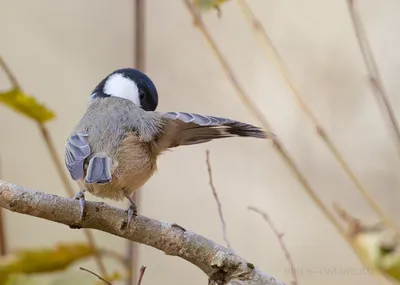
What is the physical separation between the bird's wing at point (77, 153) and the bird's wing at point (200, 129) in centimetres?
18

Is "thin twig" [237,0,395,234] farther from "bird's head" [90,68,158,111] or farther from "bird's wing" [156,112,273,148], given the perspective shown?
A: "bird's head" [90,68,158,111]

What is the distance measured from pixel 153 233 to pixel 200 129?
0.33m

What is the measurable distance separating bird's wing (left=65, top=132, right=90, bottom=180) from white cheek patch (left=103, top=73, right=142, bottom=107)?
0.27 meters

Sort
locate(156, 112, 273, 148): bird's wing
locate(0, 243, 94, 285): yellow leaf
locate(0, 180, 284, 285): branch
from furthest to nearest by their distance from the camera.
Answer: locate(156, 112, 273, 148): bird's wing, locate(0, 180, 284, 285): branch, locate(0, 243, 94, 285): yellow leaf

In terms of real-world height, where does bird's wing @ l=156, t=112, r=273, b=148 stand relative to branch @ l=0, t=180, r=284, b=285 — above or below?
above

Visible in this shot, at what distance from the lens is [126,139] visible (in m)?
1.39

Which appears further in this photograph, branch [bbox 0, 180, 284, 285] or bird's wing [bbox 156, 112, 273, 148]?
bird's wing [bbox 156, 112, 273, 148]

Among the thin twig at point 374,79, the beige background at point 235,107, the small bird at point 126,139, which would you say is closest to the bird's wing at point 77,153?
the small bird at point 126,139

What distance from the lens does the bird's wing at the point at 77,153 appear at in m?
1.28

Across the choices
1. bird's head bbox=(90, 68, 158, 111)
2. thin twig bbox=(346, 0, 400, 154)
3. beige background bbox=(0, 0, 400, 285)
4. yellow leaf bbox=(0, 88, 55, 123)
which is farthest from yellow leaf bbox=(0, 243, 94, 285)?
beige background bbox=(0, 0, 400, 285)

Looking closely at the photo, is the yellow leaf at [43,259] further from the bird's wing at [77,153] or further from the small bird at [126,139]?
the bird's wing at [77,153]

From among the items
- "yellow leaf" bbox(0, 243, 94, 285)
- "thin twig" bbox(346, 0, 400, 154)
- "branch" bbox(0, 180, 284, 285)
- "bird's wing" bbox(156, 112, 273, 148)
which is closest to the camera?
"yellow leaf" bbox(0, 243, 94, 285)

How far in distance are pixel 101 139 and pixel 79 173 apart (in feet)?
0.45

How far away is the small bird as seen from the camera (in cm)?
124
